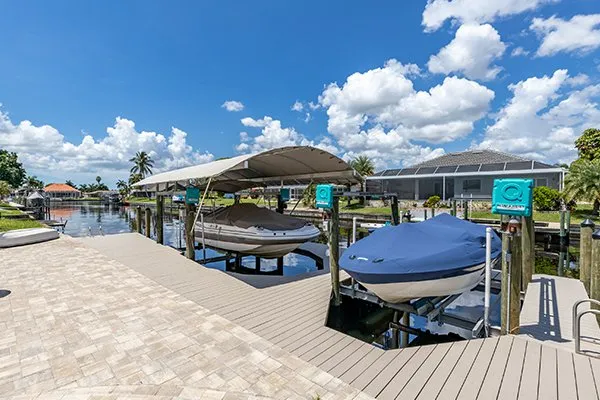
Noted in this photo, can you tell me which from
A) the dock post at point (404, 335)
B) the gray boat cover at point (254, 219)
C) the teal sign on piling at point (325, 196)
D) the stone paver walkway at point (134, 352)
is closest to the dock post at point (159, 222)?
the gray boat cover at point (254, 219)

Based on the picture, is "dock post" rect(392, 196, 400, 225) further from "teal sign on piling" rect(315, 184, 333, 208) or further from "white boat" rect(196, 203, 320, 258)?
"teal sign on piling" rect(315, 184, 333, 208)

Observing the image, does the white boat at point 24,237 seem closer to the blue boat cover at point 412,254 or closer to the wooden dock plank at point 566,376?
the blue boat cover at point 412,254

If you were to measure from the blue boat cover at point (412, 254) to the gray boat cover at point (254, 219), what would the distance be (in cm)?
408

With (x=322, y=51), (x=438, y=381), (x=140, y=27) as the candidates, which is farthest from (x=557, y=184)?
(x=140, y=27)

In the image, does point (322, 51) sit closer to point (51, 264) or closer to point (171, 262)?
Result: point (171, 262)

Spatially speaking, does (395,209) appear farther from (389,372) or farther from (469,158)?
(469,158)

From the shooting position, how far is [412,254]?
400 cm

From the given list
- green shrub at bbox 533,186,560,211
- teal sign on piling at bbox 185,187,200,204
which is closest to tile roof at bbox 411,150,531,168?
green shrub at bbox 533,186,560,211

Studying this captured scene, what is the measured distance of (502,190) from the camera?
363 centimetres

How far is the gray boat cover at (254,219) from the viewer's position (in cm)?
845

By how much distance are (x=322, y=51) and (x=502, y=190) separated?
16715mm

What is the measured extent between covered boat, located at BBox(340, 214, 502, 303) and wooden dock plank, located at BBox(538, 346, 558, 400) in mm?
1197

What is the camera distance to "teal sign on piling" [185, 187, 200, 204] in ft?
25.0

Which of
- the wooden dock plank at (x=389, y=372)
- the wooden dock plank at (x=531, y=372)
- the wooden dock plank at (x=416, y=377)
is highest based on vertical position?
the wooden dock plank at (x=531, y=372)
